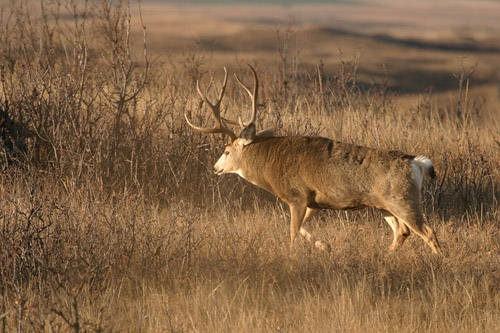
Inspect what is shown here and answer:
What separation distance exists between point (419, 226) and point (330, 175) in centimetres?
91

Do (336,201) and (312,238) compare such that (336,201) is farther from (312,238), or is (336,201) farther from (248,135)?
(248,135)

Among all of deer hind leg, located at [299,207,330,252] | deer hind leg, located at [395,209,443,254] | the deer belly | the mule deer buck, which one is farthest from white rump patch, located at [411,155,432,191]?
deer hind leg, located at [299,207,330,252]

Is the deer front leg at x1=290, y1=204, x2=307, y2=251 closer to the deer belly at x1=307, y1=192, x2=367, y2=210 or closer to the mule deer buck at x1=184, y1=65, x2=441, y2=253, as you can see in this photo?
the mule deer buck at x1=184, y1=65, x2=441, y2=253

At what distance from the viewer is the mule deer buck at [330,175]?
5.71 metres

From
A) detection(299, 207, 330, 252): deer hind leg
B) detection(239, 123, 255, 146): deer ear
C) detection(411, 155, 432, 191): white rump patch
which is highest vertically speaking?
detection(239, 123, 255, 146): deer ear

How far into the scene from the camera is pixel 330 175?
5957 mm

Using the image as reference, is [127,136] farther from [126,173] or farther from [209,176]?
[209,176]

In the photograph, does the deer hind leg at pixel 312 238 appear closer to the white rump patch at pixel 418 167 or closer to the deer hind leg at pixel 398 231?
the deer hind leg at pixel 398 231

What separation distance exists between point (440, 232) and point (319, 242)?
1386 mm

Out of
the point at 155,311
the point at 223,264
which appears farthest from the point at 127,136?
the point at 155,311

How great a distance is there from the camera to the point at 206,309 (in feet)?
15.3

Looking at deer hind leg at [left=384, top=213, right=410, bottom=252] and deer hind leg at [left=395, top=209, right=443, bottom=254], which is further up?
deer hind leg at [left=395, top=209, right=443, bottom=254]

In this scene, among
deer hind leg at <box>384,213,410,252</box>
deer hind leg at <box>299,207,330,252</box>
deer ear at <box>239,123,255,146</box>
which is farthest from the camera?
deer ear at <box>239,123,255,146</box>

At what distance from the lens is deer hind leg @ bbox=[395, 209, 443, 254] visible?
5.73 m
